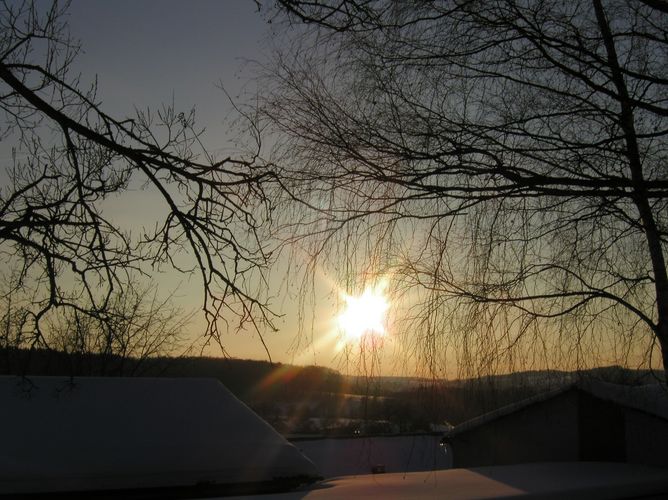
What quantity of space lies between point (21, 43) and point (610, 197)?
4397mm

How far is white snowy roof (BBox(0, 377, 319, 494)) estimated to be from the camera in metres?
8.55

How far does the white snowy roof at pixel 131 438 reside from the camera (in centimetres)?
855

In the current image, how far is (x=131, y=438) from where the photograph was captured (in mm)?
9328

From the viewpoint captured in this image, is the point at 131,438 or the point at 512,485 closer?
the point at 512,485

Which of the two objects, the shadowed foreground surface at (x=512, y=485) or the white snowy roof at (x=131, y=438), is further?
the white snowy roof at (x=131, y=438)

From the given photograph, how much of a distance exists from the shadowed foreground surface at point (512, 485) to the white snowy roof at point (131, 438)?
267cm

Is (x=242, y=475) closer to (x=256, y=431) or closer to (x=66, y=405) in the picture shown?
(x=256, y=431)

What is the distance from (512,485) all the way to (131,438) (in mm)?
5433

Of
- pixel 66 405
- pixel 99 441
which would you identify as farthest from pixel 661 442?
pixel 66 405

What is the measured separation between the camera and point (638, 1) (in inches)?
162

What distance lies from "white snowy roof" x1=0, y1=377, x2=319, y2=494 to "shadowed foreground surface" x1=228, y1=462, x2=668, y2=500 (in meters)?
2.67

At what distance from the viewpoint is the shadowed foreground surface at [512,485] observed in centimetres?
518

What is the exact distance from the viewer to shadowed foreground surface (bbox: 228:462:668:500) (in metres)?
5.18

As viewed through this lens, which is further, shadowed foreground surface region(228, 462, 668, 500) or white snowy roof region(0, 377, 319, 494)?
white snowy roof region(0, 377, 319, 494)
